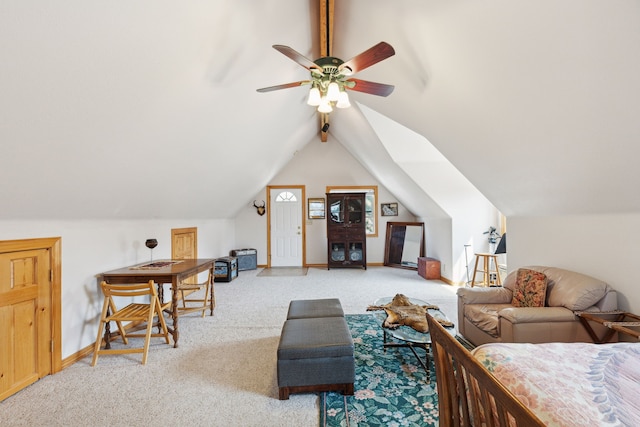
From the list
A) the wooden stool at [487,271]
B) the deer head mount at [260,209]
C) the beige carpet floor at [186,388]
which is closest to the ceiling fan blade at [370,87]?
the beige carpet floor at [186,388]

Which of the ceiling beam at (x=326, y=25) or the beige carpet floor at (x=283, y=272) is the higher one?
the ceiling beam at (x=326, y=25)

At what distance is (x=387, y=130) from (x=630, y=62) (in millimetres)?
2983

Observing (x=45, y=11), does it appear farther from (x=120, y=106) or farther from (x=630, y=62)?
(x=630, y=62)

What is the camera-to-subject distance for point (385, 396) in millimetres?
1992

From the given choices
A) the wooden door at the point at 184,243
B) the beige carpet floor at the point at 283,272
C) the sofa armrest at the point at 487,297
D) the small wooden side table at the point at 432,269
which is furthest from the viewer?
the beige carpet floor at the point at 283,272

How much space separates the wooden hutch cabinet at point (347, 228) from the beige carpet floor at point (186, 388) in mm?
3049

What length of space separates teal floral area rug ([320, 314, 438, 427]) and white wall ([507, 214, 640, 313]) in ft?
5.32

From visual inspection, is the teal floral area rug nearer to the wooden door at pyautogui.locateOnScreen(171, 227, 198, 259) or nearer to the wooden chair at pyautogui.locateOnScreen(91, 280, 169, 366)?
the wooden chair at pyautogui.locateOnScreen(91, 280, 169, 366)

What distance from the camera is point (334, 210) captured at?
6539mm

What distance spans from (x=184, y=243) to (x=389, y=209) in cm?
459

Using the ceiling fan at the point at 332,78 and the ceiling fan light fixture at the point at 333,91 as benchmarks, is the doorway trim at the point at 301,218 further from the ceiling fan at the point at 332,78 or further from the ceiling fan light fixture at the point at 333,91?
the ceiling fan light fixture at the point at 333,91

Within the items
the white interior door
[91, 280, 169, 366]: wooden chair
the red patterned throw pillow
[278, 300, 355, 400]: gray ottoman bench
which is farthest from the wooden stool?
[91, 280, 169, 366]: wooden chair

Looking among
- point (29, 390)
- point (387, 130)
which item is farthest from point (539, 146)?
point (29, 390)

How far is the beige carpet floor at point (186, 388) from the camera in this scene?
5.91ft
